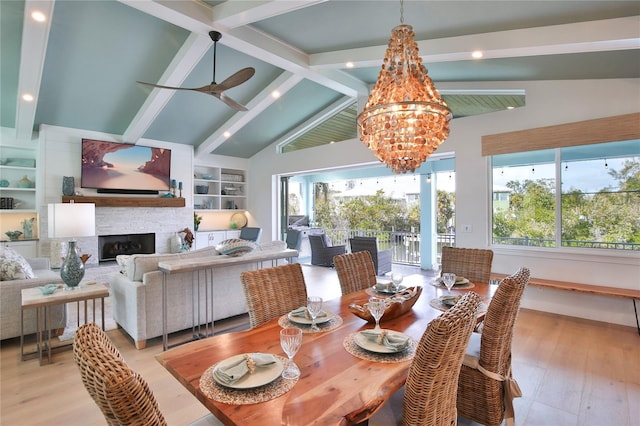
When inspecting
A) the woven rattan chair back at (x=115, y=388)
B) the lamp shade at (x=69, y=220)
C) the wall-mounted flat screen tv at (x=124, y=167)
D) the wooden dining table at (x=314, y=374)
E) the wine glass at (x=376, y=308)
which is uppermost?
the wall-mounted flat screen tv at (x=124, y=167)

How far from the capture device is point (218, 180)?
8.48 m

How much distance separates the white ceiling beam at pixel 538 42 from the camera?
9.15 ft

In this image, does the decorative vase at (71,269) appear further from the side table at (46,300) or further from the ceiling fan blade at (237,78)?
the ceiling fan blade at (237,78)

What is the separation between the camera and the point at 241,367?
48.3 inches

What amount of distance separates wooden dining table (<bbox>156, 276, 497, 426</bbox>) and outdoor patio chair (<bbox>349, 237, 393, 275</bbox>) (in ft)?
14.1

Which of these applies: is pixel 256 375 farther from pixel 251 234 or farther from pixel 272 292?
pixel 251 234

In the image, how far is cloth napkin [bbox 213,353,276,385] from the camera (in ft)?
3.83

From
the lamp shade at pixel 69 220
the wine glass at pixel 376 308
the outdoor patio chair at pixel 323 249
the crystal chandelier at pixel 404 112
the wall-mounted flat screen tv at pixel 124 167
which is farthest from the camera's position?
the outdoor patio chair at pixel 323 249

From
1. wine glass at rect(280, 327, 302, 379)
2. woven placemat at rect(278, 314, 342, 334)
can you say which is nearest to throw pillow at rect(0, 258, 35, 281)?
woven placemat at rect(278, 314, 342, 334)

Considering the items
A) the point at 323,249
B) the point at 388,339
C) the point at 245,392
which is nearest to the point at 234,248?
the point at 388,339

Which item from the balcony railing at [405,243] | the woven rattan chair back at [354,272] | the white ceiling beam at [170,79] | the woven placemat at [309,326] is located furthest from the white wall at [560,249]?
the white ceiling beam at [170,79]

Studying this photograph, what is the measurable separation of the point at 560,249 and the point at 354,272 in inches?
126

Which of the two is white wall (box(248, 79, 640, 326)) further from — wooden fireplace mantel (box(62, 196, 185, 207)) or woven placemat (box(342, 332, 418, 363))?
wooden fireplace mantel (box(62, 196, 185, 207))

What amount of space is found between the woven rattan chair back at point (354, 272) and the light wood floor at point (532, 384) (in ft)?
3.84
